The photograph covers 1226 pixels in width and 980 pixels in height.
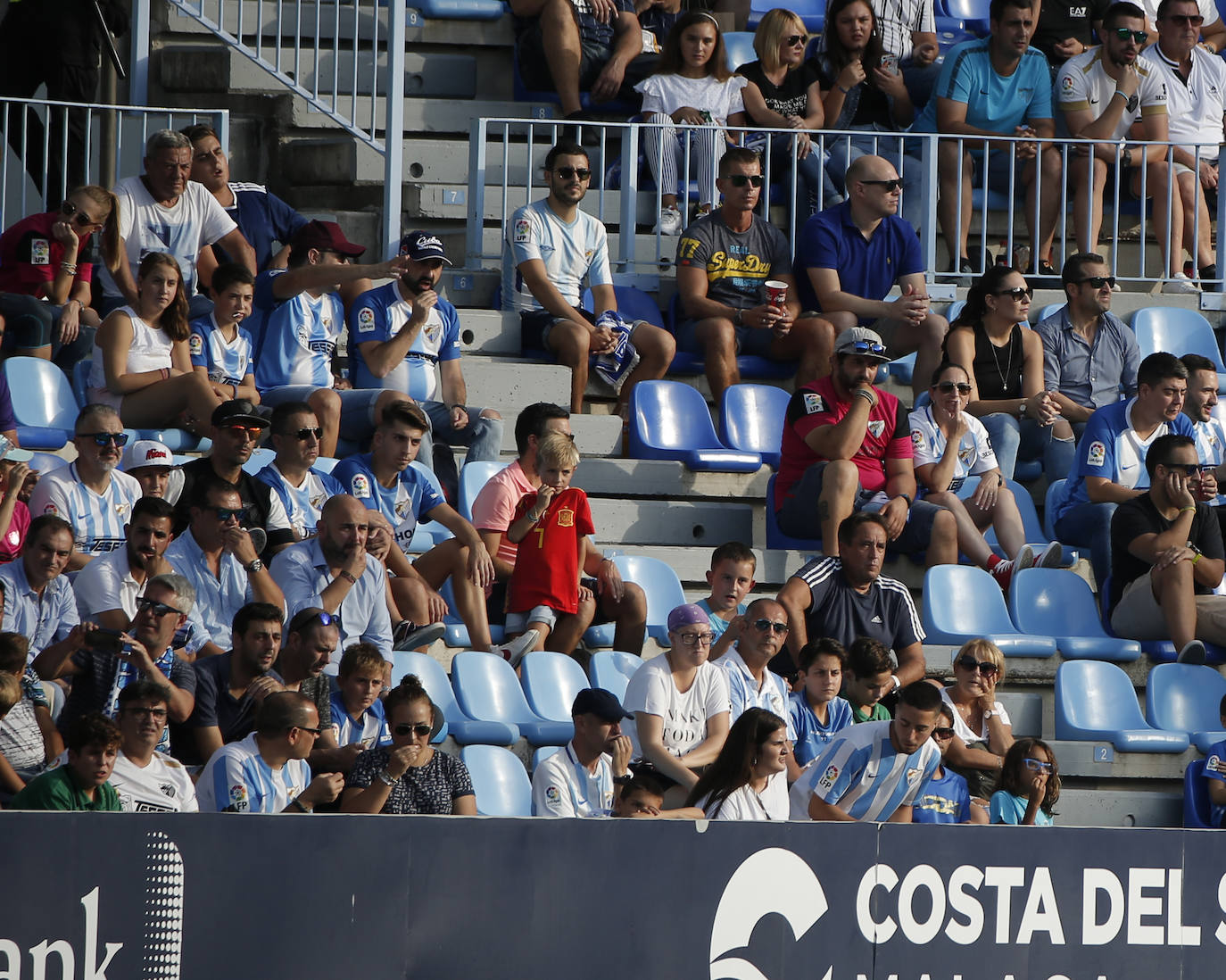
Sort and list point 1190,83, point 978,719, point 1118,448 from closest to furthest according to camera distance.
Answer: point 978,719
point 1118,448
point 1190,83

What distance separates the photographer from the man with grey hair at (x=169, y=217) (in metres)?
10.1

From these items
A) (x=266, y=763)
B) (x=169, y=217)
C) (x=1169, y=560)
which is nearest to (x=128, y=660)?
(x=266, y=763)

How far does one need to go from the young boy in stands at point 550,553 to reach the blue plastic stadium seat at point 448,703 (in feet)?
1.67

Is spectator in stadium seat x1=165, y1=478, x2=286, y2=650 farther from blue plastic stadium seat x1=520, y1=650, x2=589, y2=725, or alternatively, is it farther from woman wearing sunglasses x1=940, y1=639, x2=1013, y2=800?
woman wearing sunglasses x1=940, y1=639, x2=1013, y2=800

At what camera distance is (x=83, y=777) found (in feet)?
21.5

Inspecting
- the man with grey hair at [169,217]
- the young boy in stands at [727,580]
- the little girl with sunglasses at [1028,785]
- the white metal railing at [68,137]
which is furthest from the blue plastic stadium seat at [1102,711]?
the white metal railing at [68,137]

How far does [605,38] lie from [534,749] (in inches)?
209

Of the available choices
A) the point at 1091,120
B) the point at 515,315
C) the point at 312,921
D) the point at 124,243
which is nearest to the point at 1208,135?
the point at 1091,120

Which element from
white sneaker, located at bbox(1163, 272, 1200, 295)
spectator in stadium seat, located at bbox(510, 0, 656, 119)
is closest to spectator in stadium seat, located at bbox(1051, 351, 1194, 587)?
white sneaker, located at bbox(1163, 272, 1200, 295)

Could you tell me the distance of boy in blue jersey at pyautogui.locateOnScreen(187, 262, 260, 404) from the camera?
9.51 m

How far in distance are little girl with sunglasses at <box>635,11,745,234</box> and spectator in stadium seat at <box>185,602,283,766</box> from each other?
462 centimetres

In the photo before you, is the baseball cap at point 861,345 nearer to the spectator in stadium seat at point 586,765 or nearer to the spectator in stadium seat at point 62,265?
the spectator in stadium seat at point 586,765

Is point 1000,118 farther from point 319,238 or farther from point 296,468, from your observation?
point 296,468

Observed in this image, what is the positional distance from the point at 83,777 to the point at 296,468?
228cm
